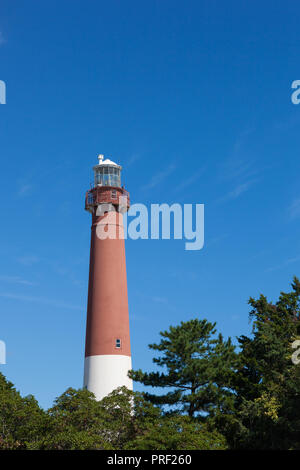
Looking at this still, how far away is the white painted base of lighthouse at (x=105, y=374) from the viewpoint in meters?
50.4

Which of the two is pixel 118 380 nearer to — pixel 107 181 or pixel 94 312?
pixel 94 312

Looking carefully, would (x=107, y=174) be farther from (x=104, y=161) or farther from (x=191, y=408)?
(x=191, y=408)

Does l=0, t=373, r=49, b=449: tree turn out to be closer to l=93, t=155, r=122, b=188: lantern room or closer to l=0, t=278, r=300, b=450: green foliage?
l=0, t=278, r=300, b=450: green foliage

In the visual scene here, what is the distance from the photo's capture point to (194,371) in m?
41.2

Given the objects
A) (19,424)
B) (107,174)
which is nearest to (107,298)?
(107,174)

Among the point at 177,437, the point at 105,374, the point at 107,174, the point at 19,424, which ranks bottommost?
the point at 177,437

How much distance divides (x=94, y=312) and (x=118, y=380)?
5.84 metres

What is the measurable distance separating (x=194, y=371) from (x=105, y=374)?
11.6m

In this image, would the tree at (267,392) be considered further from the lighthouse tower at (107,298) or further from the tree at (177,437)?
the lighthouse tower at (107,298)

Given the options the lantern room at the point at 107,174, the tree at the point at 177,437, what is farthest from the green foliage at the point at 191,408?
the lantern room at the point at 107,174

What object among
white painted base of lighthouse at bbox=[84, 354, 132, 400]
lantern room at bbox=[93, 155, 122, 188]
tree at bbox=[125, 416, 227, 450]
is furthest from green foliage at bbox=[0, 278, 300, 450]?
lantern room at bbox=[93, 155, 122, 188]

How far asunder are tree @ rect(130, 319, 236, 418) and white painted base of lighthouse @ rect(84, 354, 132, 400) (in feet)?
22.3
